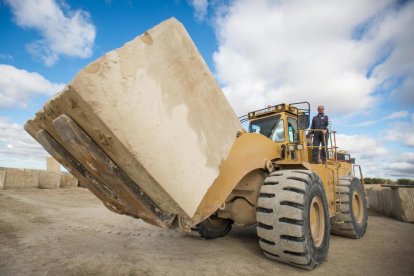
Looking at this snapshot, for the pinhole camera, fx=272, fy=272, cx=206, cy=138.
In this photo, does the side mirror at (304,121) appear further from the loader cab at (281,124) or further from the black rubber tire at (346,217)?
the black rubber tire at (346,217)

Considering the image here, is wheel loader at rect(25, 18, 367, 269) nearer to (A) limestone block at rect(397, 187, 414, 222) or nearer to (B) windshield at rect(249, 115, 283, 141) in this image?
(B) windshield at rect(249, 115, 283, 141)

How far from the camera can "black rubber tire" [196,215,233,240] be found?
519cm

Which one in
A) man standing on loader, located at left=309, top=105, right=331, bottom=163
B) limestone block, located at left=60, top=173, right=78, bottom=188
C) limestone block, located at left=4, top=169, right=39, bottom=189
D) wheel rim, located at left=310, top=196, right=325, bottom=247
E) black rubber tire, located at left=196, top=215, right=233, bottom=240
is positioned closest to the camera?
wheel rim, located at left=310, top=196, right=325, bottom=247

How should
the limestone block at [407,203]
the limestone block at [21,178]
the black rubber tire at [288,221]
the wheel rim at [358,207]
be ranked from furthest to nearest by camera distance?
the limestone block at [21,178] < the limestone block at [407,203] < the wheel rim at [358,207] < the black rubber tire at [288,221]

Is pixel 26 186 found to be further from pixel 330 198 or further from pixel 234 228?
pixel 330 198

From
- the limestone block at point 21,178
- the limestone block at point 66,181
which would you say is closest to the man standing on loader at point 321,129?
the limestone block at point 21,178

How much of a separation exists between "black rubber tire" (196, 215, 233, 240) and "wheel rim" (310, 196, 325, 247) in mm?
1778

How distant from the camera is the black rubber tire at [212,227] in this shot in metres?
5.19

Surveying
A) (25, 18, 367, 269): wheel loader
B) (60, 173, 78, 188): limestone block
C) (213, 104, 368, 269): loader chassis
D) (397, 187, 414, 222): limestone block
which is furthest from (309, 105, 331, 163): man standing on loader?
(60, 173, 78, 188): limestone block

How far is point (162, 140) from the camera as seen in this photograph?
210 centimetres

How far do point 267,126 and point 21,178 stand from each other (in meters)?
14.8

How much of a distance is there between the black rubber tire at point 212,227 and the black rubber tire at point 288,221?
166cm

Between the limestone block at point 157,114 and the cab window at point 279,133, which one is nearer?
the limestone block at point 157,114

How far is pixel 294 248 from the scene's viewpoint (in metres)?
3.41
